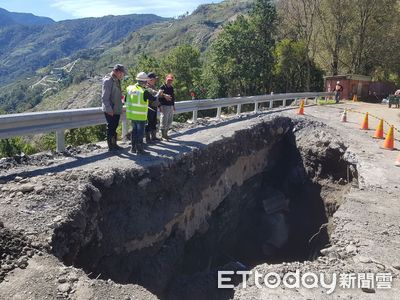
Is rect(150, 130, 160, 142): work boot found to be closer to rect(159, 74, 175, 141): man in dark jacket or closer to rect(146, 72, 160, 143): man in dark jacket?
rect(146, 72, 160, 143): man in dark jacket

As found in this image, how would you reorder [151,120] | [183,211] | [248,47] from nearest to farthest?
[183,211] → [151,120] → [248,47]

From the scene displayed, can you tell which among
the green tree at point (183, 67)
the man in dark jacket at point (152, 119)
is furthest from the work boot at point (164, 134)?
the green tree at point (183, 67)

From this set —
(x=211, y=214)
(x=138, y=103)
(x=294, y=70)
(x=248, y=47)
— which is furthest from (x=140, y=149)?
(x=294, y=70)

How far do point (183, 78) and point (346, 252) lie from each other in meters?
48.4

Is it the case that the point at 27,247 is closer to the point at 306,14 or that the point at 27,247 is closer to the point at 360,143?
the point at 360,143

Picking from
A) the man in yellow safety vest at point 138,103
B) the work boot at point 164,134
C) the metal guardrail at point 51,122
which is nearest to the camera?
the metal guardrail at point 51,122

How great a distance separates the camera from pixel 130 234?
25.9 feet

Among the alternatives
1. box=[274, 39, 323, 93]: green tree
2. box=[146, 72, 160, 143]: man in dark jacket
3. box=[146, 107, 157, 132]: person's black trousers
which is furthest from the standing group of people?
box=[274, 39, 323, 93]: green tree

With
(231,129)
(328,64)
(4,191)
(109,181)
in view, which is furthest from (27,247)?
(328,64)

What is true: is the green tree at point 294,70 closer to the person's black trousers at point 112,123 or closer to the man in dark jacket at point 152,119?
the man in dark jacket at point 152,119

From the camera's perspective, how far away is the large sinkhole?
24.5 ft

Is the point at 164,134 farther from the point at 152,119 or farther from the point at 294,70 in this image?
the point at 294,70

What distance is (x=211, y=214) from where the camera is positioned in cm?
1162

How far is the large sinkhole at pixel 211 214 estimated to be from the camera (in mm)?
7473
